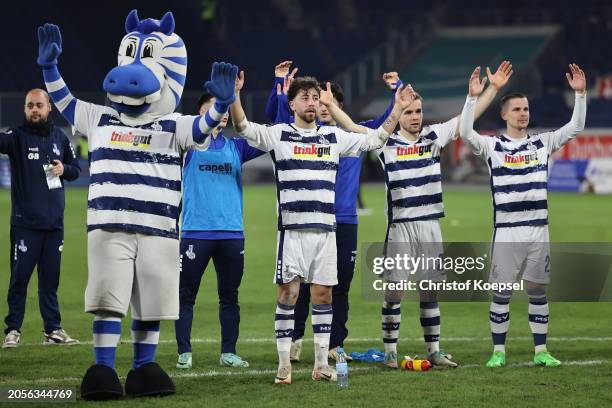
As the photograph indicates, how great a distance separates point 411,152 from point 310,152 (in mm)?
1078

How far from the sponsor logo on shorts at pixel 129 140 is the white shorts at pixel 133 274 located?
0.59m

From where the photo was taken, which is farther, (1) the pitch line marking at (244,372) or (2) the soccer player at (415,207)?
(2) the soccer player at (415,207)

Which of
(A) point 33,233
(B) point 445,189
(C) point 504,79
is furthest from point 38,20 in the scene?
(C) point 504,79

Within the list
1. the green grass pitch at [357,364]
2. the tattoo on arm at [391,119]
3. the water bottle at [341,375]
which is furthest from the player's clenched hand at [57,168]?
the water bottle at [341,375]

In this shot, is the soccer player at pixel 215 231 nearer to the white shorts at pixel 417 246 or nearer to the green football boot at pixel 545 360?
the white shorts at pixel 417 246

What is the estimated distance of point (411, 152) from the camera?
29.1ft

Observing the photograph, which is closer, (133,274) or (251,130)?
(133,274)

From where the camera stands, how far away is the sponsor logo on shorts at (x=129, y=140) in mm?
7352

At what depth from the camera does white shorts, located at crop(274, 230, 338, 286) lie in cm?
804

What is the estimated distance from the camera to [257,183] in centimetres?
3906

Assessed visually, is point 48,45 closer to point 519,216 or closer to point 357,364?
point 357,364

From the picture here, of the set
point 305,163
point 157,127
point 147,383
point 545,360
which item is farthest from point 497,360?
point 157,127

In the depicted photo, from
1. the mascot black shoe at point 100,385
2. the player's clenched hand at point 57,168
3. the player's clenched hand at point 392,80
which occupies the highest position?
the player's clenched hand at point 392,80

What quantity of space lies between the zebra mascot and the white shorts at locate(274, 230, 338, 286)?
2.88 feet
